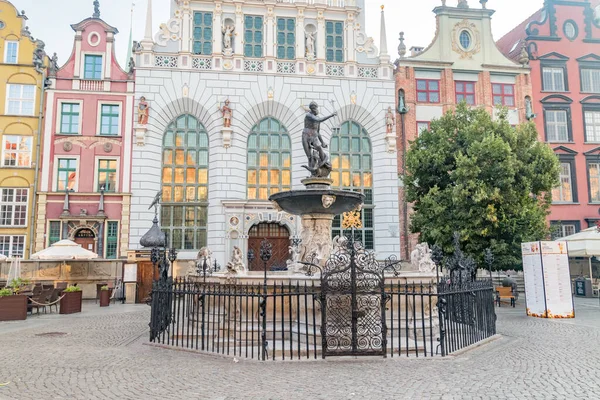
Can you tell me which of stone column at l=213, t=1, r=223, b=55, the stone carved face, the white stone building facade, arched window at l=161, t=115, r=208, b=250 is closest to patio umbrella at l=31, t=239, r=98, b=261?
the white stone building facade

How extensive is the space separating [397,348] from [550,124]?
2942 cm

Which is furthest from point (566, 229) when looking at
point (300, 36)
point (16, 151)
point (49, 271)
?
point (16, 151)

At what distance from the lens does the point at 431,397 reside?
6730 millimetres

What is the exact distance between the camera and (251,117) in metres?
30.2

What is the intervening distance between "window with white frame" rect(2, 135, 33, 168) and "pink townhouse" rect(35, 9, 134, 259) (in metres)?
1.04

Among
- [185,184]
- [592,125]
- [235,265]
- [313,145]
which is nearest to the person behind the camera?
[235,265]

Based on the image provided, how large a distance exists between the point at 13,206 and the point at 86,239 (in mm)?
4536

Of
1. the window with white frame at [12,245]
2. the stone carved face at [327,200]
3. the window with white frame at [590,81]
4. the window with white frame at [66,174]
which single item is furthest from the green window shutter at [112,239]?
the window with white frame at [590,81]

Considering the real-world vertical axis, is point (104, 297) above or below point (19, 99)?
→ below

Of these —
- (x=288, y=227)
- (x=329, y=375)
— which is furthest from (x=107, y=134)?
(x=329, y=375)

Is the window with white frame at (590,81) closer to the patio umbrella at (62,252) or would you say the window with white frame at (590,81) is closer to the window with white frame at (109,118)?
the window with white frame at (109,118)

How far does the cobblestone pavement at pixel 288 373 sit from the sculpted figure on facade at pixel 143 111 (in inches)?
735

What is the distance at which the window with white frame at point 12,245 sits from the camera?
27359mm

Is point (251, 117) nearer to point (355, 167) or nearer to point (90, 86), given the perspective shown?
point (355, 167)
